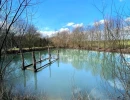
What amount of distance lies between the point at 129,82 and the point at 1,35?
84.7 inches

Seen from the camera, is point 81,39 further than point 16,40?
Yes

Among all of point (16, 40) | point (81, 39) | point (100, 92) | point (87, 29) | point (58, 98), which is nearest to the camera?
point (16, 40)

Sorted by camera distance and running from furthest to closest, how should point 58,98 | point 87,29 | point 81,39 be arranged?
1. point 81,39
2. point 87,29
3. point 58,98

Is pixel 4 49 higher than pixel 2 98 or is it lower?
higher

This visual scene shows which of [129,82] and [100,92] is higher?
[129,82]

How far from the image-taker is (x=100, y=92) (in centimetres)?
664

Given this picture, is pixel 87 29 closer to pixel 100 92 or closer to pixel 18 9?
pixel 100 92

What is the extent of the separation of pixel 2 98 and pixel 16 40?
1.05 metres

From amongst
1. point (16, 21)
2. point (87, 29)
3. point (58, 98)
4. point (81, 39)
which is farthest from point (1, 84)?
point (81, 39)

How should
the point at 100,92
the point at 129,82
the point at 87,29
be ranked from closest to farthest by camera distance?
the point at 129,82
the point at 100,92
the point at 87,29

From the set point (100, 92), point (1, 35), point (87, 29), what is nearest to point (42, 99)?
point (100, 92)

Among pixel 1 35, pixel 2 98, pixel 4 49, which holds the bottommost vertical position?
pixel 2 98

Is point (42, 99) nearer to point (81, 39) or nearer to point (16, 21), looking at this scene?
point (16, 21)

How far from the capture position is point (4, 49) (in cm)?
261
